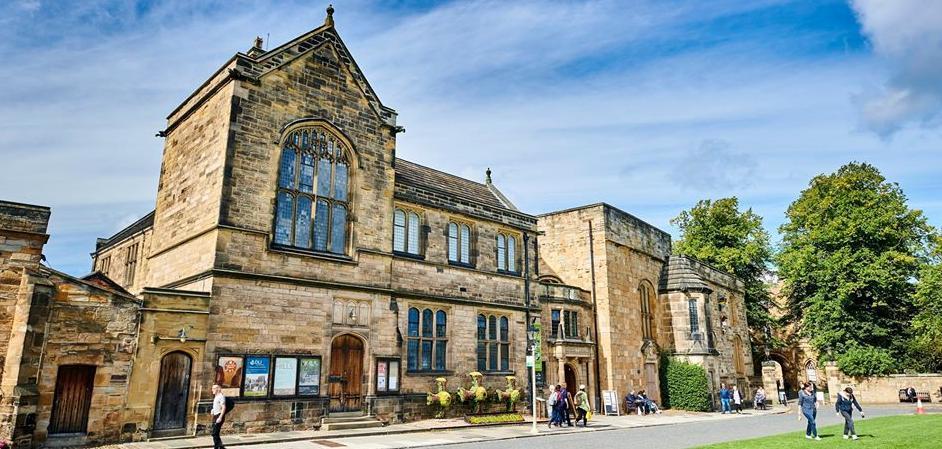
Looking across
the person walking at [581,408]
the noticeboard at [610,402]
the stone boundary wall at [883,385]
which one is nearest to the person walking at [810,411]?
the person walking at [581,408]

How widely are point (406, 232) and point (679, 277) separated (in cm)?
1919

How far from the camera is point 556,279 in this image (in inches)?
1292

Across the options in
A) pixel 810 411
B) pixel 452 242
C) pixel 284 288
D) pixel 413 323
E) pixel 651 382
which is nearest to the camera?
pixel 810 411

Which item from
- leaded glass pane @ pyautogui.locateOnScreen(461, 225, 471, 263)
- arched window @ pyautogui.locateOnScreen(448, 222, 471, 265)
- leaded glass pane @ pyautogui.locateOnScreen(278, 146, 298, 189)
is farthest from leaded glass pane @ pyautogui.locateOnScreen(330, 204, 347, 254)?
leaded glass pane @ pyautogui.locateOnScreen(461, 225, 471, 263)

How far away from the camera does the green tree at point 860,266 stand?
39156 millimetres

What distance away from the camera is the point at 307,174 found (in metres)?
20.5

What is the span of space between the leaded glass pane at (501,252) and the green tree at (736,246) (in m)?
25.3

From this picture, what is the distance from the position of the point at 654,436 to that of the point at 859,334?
91.6ft

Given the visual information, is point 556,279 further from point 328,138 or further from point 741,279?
point 741,279

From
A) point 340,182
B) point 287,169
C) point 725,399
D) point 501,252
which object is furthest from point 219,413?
point 725,399

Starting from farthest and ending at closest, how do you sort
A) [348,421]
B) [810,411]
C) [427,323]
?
[427,323] < [348,421] < [810,411]

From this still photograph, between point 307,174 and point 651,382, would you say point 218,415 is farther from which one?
point 651,382

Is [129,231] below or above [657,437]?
above

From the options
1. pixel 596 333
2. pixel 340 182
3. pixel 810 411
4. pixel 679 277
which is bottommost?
pixel 810 411
